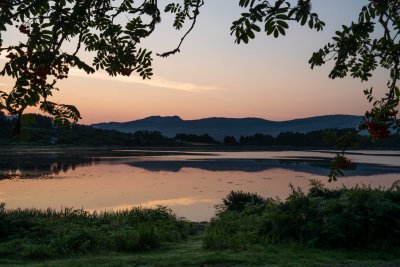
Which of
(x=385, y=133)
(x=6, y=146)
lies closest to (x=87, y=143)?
(x=6, y=146)

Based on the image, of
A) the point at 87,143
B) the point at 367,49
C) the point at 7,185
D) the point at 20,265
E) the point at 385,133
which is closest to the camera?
the point at 385,133

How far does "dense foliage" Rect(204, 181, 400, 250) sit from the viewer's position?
1222cm

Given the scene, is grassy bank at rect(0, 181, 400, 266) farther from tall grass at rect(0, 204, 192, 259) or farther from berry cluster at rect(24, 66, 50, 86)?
berry cluster at rect(24, 66, 50, 86)

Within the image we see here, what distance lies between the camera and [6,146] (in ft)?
437

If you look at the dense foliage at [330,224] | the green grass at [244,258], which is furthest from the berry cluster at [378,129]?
the dense foliage at [330,224]

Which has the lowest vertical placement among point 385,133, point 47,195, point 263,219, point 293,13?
point 47,195

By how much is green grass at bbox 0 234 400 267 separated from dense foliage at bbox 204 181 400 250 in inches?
19.4

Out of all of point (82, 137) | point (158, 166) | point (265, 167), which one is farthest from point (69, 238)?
point (82, 137)

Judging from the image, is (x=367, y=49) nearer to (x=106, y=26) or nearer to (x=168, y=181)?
(x=106, y=26)

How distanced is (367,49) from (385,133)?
1.27 meters

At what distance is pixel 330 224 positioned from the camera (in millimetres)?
12414

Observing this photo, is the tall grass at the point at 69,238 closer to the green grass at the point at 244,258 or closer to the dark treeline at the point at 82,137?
the green grass at the point at 244,258

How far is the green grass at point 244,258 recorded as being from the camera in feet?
35.5

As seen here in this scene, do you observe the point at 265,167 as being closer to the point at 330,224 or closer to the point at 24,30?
the point at 330,224
